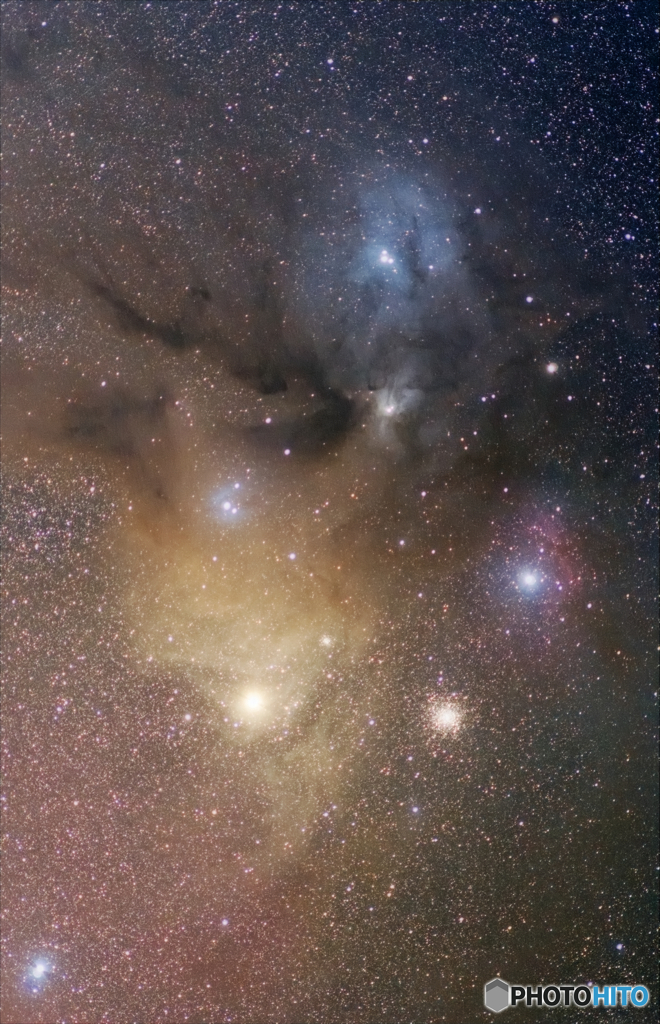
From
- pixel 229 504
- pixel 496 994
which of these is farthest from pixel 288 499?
pixel 496 994

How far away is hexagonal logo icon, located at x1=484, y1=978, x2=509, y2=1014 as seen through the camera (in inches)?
41.8

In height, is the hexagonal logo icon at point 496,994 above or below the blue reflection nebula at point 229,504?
below

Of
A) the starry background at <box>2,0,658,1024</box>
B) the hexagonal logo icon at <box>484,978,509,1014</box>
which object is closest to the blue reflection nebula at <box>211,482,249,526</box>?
the starry background at <box>2,0,658,1024</box>

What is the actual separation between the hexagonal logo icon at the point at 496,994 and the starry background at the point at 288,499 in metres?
0.02

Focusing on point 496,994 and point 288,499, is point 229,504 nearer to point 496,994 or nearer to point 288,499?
point 288,499

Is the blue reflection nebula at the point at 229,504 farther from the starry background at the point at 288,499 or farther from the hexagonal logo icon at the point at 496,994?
the hexagonal logo icon at the point at 496,994

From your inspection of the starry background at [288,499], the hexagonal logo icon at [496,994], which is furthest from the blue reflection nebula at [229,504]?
the hexagonal logo icon at [496,994]

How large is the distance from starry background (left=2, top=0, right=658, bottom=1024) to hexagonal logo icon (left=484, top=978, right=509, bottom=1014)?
20mm

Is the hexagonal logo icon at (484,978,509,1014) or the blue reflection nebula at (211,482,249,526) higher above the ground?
the blue reflection nebula at (211,482,249,526)

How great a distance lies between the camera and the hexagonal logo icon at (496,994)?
1062mm

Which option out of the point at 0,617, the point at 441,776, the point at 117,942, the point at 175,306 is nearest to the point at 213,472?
the point at 175,306

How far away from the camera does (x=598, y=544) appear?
108 centimetres

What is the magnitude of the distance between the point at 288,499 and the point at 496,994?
3.25 ft

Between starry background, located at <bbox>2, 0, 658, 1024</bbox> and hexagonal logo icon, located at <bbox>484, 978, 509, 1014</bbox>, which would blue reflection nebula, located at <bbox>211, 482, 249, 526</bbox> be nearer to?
starry background, located at <bbox>2, 0, 658, 1024</bbox>
